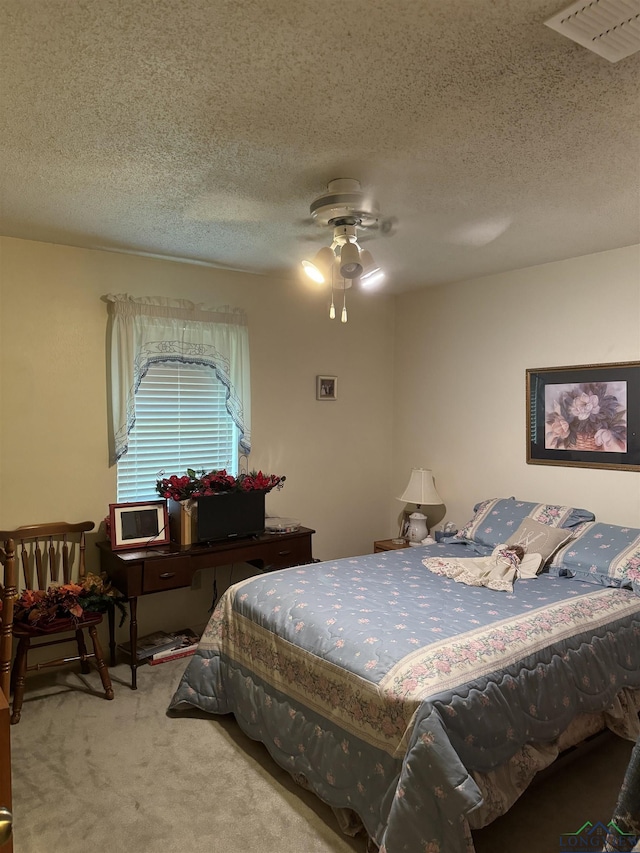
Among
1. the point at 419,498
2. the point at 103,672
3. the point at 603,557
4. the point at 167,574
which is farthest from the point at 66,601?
the point at 603,557

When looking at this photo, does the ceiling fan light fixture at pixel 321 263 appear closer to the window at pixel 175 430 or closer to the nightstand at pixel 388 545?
the window at pixel 175 430

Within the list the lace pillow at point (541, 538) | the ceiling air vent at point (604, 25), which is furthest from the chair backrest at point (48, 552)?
the ceiling air vent at point (604, 25)

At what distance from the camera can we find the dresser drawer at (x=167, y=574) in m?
3.26

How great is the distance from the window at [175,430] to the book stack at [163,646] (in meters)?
0.89

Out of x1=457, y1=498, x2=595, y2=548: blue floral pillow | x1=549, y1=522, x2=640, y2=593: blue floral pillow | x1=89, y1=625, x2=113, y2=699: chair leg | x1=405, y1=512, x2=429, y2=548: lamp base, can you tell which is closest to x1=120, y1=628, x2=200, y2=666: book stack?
x1=89, y1=625, x2=113, y2=699: chair leg

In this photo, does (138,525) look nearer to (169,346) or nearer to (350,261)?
(169,346)

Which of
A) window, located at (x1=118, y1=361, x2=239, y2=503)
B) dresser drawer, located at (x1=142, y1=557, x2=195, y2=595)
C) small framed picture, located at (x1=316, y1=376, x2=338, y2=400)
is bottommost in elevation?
dresser drawer, located at (x1=142, y1=557, x2=195, y2=595)

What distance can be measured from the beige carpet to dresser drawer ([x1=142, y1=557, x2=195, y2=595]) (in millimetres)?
627

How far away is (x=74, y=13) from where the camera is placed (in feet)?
4.81

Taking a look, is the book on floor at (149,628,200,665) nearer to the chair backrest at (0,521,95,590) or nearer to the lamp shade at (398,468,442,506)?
the chair backrest at (0,521,95,590)

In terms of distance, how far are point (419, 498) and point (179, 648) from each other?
201cm

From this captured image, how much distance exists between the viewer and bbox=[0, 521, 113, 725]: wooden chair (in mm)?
2975

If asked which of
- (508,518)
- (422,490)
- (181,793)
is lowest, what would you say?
(181,793)

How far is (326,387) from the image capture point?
4.61m
